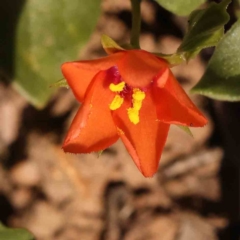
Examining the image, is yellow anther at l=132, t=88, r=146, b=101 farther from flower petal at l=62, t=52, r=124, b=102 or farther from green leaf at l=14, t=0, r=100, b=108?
green leaf at l=14, t=0, r=100, b=108

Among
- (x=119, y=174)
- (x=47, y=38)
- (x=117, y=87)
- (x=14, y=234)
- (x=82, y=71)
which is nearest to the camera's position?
(x=82, y=71)

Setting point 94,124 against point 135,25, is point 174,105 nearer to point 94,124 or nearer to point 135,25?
point 94,124

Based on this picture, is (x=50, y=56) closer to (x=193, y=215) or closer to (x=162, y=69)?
(x=162, y=69)

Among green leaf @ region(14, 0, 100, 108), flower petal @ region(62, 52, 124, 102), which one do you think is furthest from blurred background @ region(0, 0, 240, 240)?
flower petal @ region(62, 52, 124, 102)

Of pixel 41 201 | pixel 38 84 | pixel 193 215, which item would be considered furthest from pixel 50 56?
pixel 193 215

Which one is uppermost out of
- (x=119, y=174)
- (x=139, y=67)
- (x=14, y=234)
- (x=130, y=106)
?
(x=139, y=67)

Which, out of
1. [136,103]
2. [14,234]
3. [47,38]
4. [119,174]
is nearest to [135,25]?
[136,103]
